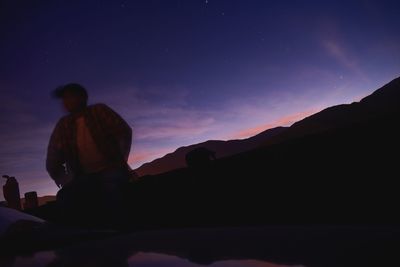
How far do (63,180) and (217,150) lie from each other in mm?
168365

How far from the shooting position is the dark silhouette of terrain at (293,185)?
11.3ft

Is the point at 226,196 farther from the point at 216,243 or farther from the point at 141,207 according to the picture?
the point at 216,243

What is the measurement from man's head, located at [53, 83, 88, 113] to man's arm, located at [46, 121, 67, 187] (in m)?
0.29

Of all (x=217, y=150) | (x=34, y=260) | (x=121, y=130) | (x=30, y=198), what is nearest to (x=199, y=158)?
(x=121, y=130)

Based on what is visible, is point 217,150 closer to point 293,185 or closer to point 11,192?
point 11,192

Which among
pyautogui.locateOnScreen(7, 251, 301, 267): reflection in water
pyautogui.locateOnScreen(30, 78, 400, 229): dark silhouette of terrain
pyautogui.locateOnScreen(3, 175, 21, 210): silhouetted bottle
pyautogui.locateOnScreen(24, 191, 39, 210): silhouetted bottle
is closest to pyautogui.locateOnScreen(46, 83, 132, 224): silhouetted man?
pyautogui.locateOnScreen(30, 78, 400, 229): dark silhouette of terrain

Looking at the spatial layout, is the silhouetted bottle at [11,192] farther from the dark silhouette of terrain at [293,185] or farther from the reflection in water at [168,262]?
the reflection in water at [168,262]

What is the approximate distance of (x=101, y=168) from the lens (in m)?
3.29

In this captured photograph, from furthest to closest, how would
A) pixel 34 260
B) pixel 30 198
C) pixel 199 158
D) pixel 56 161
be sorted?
pixel 30 198 → pixel 199 158 → pixel 56 161 → pixel 34 260

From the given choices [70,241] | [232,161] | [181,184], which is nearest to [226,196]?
[232,161]

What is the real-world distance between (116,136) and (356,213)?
104 inches

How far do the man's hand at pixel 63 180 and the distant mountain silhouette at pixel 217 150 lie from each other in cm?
15149

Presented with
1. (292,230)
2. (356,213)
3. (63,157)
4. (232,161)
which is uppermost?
(63,157)

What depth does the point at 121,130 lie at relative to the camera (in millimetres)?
3381
